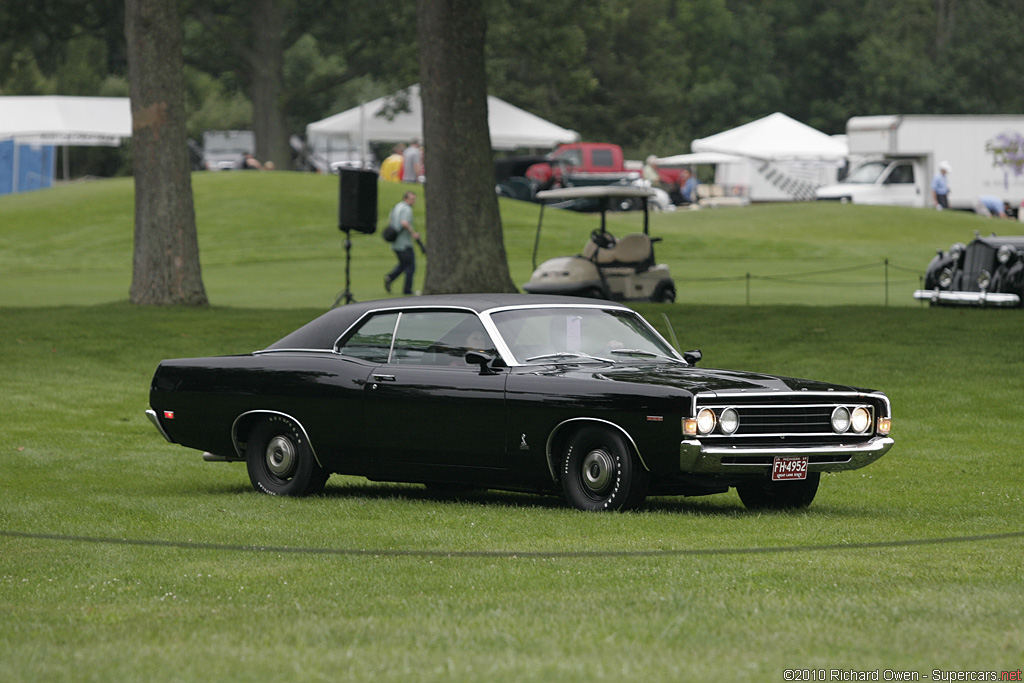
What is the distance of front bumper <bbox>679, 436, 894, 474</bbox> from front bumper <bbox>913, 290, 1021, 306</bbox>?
652 inches

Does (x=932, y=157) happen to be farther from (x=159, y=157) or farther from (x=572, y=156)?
(x=159, y=157)

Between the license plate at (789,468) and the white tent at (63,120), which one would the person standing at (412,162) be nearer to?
the white tent at (63,120)

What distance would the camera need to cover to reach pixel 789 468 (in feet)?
31.4

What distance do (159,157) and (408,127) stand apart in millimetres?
31981

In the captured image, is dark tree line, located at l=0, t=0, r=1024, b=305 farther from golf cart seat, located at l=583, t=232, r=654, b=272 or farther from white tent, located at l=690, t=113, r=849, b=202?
white tent, located at l=690, t=113, r=849, b=202

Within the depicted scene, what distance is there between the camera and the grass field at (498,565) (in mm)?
5645

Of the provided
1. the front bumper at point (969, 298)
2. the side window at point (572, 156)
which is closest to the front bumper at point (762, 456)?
the front bumper at point (969, 298)

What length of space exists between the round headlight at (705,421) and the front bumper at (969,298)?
1756 centimetres

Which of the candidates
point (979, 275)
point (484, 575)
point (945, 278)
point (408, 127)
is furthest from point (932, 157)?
point (484, 575)

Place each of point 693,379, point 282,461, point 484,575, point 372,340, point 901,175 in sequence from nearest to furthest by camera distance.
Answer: point 484,575 < point 693,379 < point 372,340 < point 282,461 < point 901,175

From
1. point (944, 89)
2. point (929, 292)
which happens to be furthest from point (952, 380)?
point (944, 89)

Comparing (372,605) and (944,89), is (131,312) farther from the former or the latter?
(944,89)

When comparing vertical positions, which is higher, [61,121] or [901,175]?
[61,121]

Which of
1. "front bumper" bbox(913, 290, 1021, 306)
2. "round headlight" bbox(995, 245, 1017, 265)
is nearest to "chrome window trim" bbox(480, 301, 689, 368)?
"front bumper" bbox(913, 290, 1021, 306)
